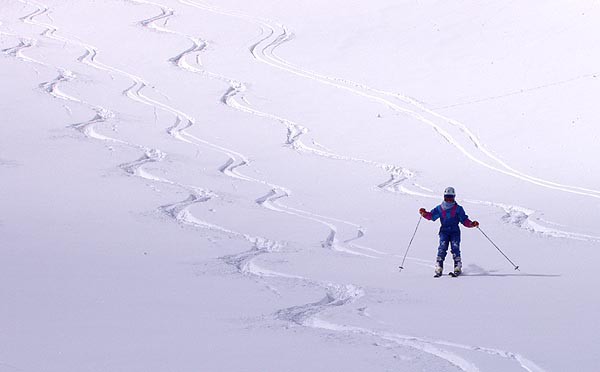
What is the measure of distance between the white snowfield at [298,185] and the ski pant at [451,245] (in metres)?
0.25

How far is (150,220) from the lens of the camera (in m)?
15.1

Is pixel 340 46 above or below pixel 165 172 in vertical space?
above

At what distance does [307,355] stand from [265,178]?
1074 centimetres

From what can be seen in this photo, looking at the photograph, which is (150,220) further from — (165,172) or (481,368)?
(481,368)

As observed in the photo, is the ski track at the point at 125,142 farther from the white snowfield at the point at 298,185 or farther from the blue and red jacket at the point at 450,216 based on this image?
the blue and red jacket at the point at 450,216

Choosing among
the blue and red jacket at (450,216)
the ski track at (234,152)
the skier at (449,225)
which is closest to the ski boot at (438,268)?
the skier at (449,225)

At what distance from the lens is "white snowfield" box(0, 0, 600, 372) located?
8.98 metres

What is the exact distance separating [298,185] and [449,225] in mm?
6033

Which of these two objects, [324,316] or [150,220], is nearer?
[324,316]

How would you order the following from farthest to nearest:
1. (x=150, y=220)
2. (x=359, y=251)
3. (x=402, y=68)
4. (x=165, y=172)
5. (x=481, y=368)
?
1. (x=402, y=68)
2. (x=165, y=172)
3. (x=150, y=220)
4. (x=359, y=251)
5. (x=481, y=368)

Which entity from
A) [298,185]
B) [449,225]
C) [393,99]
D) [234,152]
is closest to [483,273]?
[449,225]

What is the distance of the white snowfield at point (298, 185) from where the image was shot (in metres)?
8.98

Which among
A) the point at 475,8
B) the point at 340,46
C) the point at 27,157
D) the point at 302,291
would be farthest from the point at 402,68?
the point at 302,291

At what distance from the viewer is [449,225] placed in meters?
12.7
